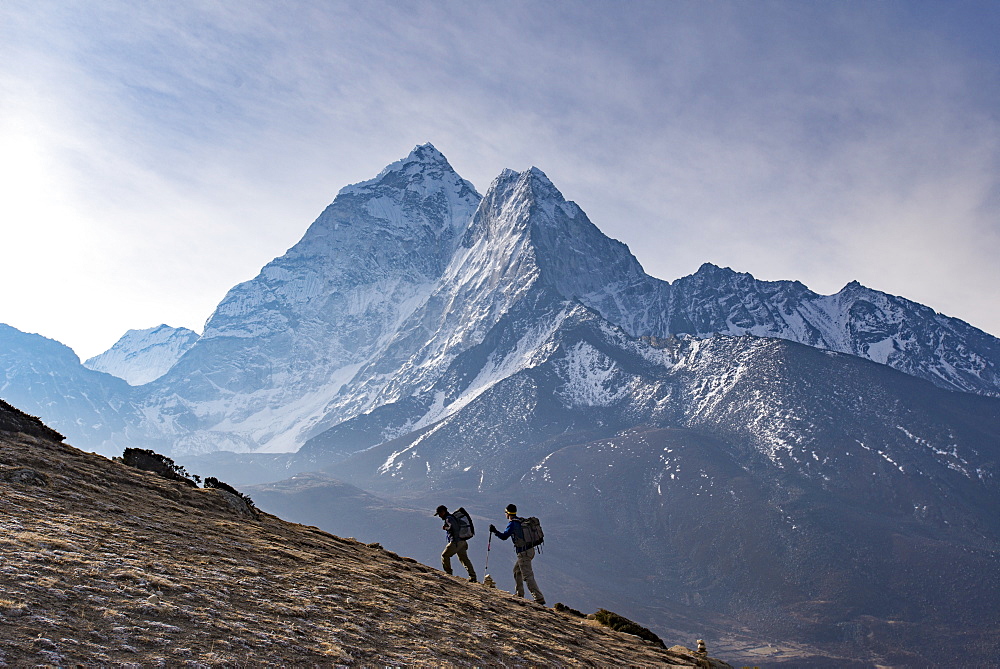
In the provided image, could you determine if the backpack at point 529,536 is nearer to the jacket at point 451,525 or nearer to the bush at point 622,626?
the jacket at point 451,525

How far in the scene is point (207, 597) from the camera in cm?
2103

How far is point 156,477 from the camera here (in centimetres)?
3781

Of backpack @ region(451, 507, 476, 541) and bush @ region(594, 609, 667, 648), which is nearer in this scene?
backpack @ region(451, 507, 476, 541)

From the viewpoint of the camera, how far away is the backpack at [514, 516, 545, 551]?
36.1m

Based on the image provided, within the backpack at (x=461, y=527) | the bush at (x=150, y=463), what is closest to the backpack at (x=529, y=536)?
the backpack at (x=461, y=527)

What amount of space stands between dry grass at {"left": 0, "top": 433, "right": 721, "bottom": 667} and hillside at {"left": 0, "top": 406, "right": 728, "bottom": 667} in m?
0.06

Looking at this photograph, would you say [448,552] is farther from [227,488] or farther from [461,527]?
[227,488]

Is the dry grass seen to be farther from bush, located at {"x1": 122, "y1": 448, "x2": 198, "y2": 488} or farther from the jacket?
bush, located at {"x1": 122, "y1": 448, "x2": 198, "y2": 488}

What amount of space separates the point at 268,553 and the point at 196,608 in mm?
8353

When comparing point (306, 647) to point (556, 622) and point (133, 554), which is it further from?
point (556, 622)

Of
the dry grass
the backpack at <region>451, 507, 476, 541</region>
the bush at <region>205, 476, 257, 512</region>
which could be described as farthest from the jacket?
the bush at <region>205, 476, 257, 512</region>

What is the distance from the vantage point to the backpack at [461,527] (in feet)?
118

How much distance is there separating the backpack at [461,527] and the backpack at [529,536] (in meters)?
2.23

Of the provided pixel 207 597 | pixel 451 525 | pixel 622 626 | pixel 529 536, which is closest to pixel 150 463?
pixel 451 525
